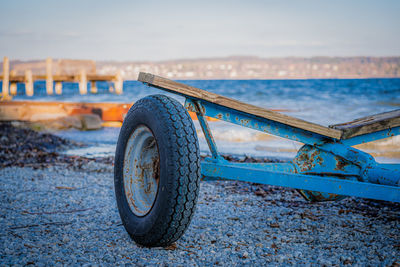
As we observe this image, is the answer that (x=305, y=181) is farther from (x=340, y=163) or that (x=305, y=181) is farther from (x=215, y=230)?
(x=215, y=230)

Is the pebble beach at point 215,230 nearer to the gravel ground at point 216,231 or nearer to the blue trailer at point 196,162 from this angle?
the gravel ground at point 216,231

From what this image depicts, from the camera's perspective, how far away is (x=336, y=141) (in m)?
2.67

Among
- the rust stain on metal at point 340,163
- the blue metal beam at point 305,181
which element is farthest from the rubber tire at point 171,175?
the rust stain on metal at point 340,163

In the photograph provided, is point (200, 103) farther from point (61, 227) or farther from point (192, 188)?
point (61, 227)

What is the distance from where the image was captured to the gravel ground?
2.37m

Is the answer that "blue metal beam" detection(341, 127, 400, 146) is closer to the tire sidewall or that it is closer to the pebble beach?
the pebble beach

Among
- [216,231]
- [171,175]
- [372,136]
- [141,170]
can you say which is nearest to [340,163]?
[372,136]

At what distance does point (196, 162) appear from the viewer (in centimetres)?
226

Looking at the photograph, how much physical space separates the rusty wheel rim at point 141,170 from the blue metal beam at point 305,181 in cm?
43

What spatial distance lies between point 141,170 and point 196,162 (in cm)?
70

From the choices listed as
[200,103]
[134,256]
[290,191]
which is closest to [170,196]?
[134,256]

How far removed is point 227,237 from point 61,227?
1372 mm

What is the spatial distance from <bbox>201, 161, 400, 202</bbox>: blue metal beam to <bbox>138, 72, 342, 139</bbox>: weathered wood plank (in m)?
0.35

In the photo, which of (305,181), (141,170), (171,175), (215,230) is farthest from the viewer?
(215,230)
